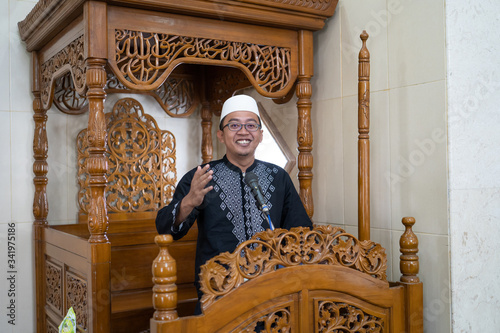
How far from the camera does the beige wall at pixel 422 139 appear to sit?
2.40 meters

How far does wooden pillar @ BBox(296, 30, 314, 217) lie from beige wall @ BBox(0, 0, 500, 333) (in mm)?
168

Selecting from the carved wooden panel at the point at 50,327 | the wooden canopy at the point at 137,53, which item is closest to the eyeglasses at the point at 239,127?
the wooden canopy at the point at 137,53

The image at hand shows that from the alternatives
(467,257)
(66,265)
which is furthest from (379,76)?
(66,265)

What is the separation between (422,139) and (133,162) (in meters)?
2.06

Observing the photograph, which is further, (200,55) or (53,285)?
(53,285)

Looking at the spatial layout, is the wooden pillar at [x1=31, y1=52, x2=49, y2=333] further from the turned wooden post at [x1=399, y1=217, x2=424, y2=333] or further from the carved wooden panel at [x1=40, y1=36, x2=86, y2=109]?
the turned wooden post at [x1=399, y1=217, x2=424, y2=333]

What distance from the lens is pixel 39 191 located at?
3.43m

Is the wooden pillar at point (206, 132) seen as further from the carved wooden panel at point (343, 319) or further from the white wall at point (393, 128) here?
the carved wooden panel at point (343, 319)

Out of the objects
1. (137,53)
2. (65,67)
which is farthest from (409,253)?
(65,67)

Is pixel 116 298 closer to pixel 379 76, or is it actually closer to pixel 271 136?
pixel 271 136

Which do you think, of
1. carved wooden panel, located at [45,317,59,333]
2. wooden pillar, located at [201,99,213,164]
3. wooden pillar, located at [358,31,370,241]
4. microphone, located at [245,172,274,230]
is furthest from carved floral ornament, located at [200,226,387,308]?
wooden pillar, located at [201,99,213,164]

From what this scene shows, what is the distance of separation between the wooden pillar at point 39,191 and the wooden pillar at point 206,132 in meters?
1.18

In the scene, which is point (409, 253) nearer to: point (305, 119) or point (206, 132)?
point (305, 119)

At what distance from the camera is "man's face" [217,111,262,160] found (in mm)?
2564
